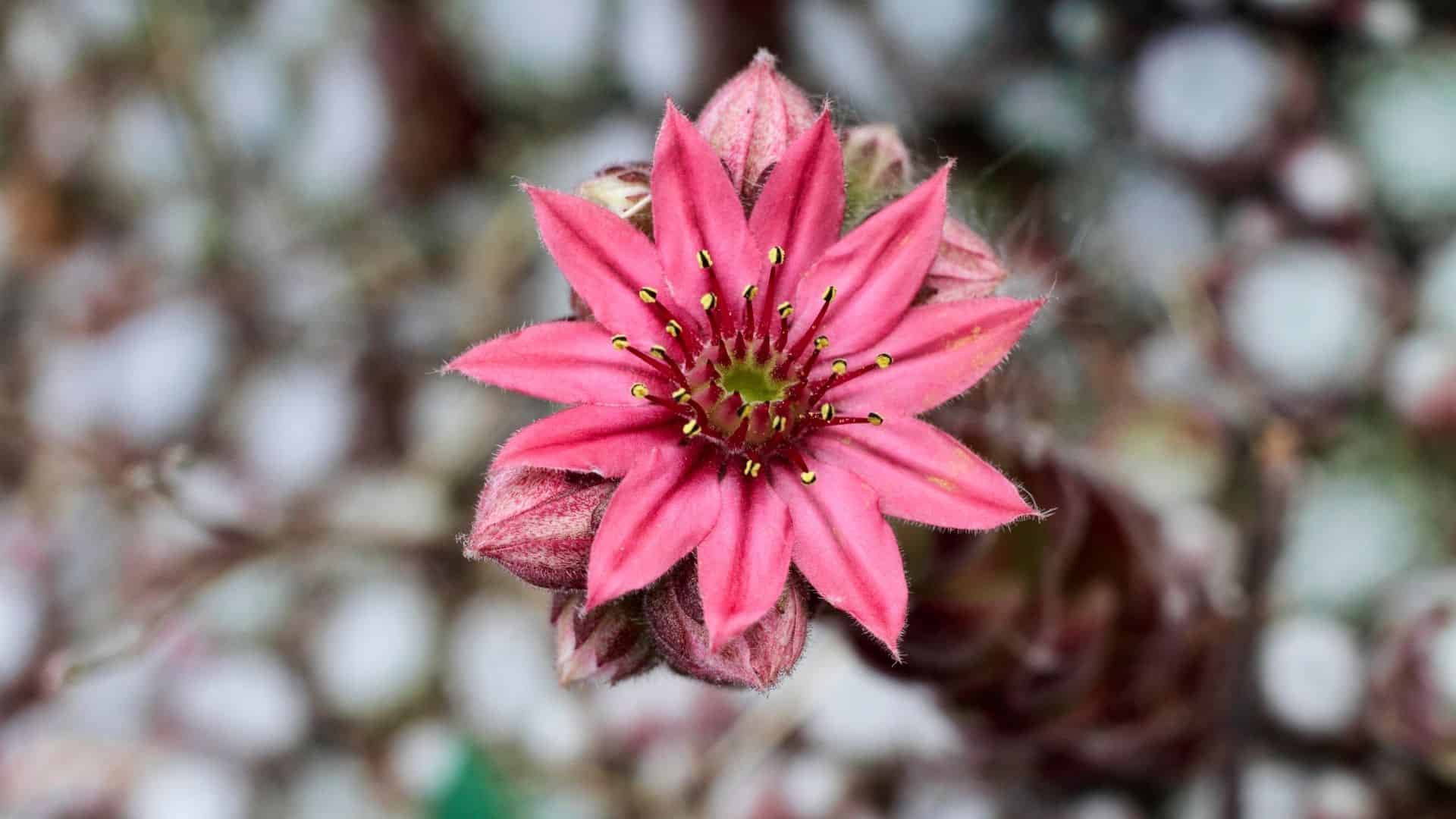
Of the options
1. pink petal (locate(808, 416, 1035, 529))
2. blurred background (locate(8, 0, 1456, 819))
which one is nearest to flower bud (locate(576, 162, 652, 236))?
pink petal (locate(808, 416, 1035, 529))

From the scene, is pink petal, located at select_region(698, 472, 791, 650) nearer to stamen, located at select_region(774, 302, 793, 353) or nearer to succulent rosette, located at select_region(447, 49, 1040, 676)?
succulent rosette, located at select_region(447, 49, 1040, 676)

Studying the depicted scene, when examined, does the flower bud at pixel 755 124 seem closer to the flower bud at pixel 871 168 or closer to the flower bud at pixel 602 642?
the flower bud at pixel 871 168

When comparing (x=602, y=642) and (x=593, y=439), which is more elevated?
(x=593, y=439)

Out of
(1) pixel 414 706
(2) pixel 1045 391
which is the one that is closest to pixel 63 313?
(1) pixel 414 706

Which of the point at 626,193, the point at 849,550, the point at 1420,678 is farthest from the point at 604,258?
the point at 1420,678

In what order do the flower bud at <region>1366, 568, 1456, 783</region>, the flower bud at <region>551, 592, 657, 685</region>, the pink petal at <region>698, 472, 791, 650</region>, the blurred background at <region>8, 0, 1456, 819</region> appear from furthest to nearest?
the blurred background at <region>8, 0, 1456, 819</region>
the flower bud at <region>1366, 568, 1456, 783</region>
the flower bud at <region>551, 592, 657, 685</region>
the pink petal at <region>698, 472, 791, 650</region>

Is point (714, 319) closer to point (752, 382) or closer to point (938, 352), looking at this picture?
point (752, 382)

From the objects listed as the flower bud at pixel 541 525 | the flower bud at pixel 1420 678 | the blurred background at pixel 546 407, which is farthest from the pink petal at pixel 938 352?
the flower bud at pixel 1420 678
